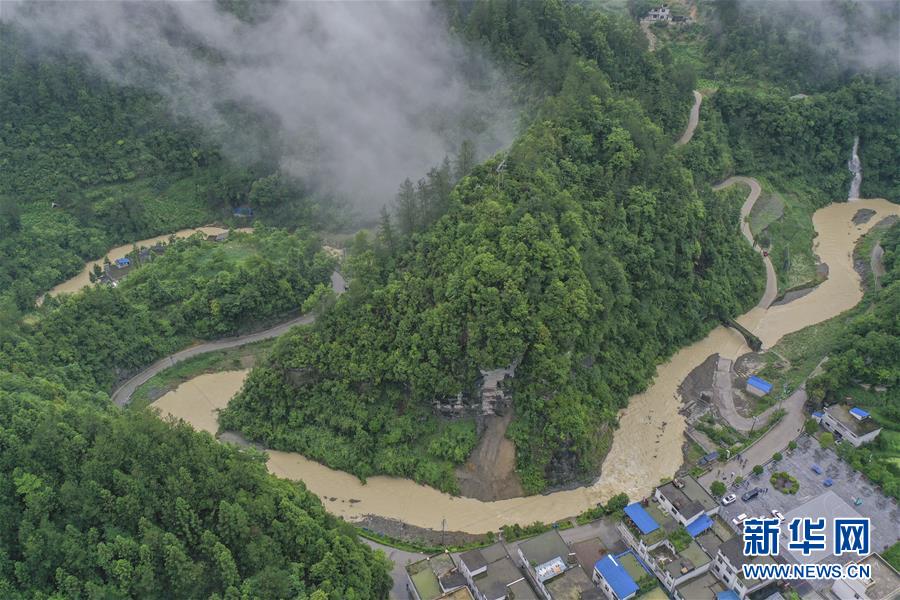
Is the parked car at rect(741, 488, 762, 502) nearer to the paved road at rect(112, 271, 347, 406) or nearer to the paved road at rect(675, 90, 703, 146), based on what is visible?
the paved road at rect(112, 271, 347, 406)

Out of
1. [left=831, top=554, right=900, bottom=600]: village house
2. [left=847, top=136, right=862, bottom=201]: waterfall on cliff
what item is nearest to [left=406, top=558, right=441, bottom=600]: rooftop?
[left=831, top=554, right=900, bottom=600]: village house

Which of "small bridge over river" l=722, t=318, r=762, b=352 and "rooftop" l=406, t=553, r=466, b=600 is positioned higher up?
"small bridge over river" l=722, t=318, r=762, b=352

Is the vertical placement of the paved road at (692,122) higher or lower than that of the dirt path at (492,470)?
higher

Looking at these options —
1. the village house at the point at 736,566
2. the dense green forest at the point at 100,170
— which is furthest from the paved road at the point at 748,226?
the dense green forest at the point at 100,170

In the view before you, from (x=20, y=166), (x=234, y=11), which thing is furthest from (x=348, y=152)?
(x=20, y=166)

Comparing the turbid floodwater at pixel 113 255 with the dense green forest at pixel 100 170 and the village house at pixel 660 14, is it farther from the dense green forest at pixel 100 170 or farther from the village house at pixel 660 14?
the village house at pixel 660 14
